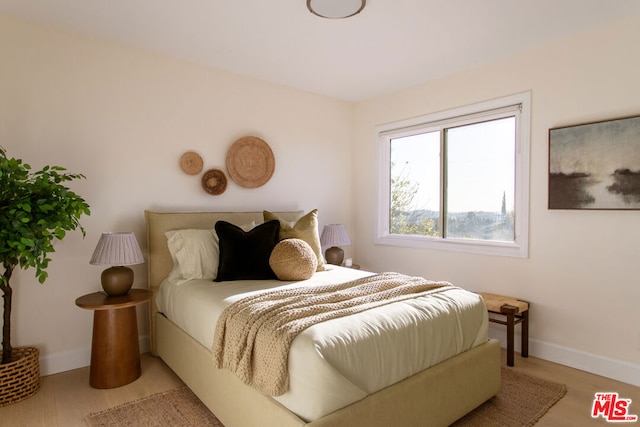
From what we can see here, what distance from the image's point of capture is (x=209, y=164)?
352cm

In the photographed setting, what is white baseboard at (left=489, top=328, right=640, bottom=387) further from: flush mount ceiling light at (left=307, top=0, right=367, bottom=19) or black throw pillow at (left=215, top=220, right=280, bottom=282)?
flush mount ceiling light at (left=307, top=0, right=367, bottom=19)

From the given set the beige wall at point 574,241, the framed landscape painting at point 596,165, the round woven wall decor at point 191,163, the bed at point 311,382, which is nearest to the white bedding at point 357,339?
the bed at point 311,382

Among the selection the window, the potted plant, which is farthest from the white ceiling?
the potted plant

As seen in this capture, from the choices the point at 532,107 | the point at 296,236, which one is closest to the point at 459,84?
Result: the point at 532,107

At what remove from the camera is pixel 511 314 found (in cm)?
285

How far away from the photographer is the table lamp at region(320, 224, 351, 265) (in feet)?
12.7

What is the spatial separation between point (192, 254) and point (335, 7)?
2.00m

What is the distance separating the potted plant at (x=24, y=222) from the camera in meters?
2.12

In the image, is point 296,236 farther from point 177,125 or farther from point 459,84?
point 459,84

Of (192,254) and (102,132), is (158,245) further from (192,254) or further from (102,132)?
(102,132)

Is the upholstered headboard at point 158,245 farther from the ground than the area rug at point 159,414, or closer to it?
farther from the ground

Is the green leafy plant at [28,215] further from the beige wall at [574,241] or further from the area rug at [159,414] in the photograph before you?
the beige wall at [574,241]

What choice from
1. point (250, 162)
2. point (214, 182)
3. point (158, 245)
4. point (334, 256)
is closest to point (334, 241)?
point (334, 256)

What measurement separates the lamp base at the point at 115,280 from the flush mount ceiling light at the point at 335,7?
2.18 metres
